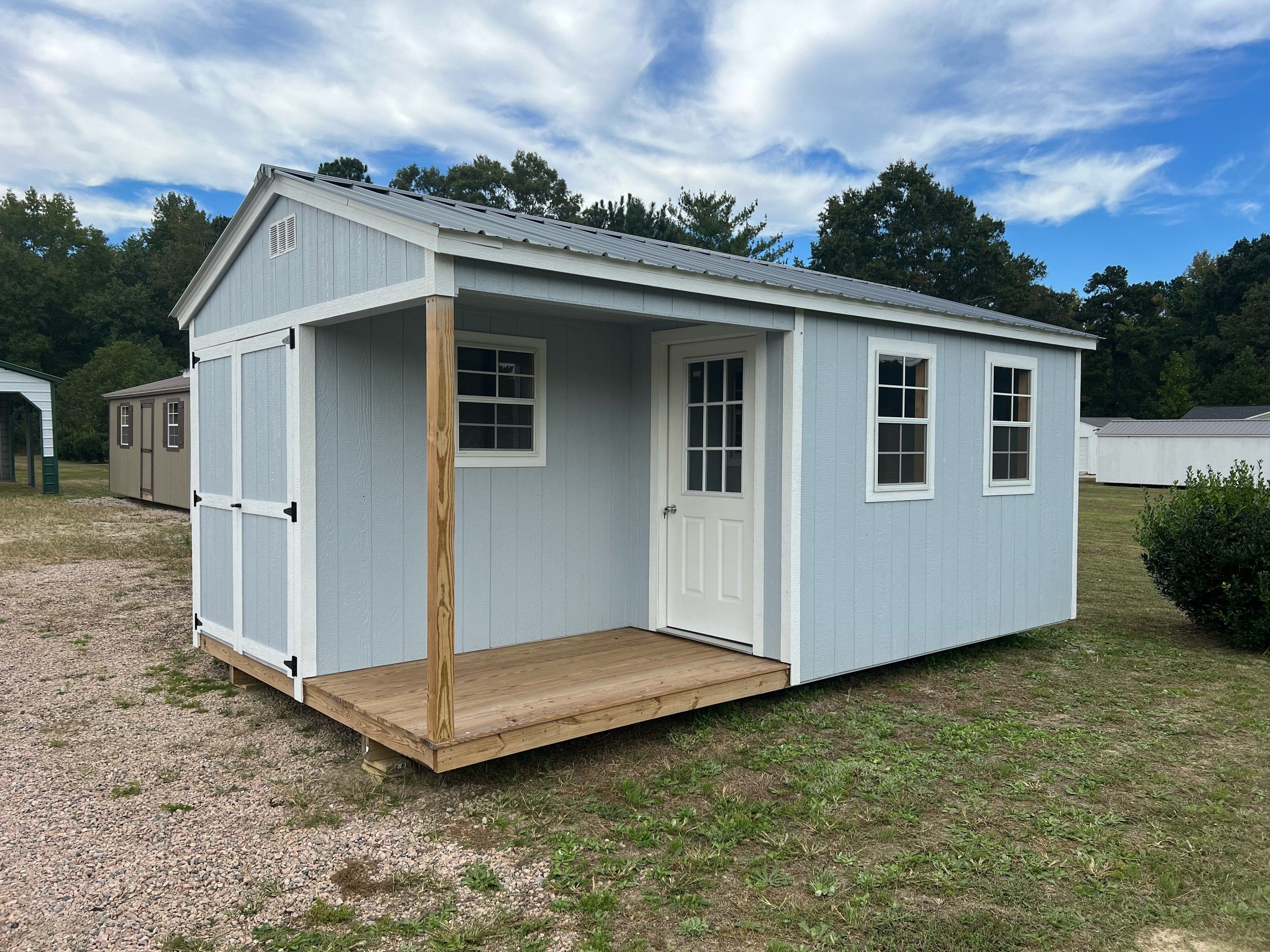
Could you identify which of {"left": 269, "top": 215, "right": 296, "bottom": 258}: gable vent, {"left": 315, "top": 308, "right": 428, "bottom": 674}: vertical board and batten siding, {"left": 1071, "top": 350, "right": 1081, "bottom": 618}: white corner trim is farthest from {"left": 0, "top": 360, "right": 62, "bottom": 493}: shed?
{"left": 1071, "top": 350, "right": 1081, "bottom": 618}: white corner trim

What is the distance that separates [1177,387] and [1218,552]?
35320mm

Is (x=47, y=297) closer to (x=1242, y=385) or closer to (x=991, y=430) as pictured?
(x=991, y=430)

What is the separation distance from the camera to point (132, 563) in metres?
9.93

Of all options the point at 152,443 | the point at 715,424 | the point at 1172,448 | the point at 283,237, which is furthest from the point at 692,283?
the point at 1172,448

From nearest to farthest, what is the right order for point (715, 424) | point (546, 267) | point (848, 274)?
point (546, 267)
point (715, 424)
point (848, 274)

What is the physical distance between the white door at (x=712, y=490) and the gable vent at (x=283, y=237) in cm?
231

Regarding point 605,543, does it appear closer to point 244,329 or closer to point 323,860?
point 244,329

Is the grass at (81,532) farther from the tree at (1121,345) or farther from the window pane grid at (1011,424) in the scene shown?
the tree at (1121,345)

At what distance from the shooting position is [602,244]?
4.93 meters

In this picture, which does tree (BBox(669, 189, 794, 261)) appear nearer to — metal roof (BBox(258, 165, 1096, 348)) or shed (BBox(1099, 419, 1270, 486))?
shed (BBox(1099, 419, 1270, 486))

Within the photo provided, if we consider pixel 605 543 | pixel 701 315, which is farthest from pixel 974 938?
pixel 605 543

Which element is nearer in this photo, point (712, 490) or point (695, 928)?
point (695, 928)

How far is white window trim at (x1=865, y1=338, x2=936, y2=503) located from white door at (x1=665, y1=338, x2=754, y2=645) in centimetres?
78

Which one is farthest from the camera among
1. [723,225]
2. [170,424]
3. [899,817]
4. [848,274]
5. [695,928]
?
[848,274]
